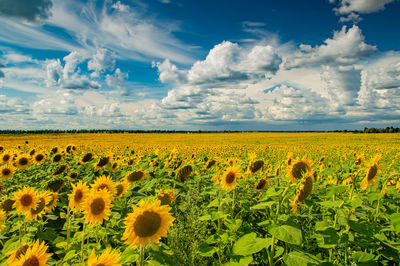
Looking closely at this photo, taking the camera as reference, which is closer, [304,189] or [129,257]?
[129,257]

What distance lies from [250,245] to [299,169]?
995 mm

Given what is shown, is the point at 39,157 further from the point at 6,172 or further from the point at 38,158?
the point at 6,172

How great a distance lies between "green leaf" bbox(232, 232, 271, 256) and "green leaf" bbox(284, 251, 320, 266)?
171mm

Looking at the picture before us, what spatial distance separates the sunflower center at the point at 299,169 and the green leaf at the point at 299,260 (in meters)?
0.81

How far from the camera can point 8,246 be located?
221cm

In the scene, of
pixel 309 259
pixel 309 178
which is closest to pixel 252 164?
pixel 309 178

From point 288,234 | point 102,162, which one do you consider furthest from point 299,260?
point 102,162

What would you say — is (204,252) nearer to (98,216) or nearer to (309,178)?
(98,216)

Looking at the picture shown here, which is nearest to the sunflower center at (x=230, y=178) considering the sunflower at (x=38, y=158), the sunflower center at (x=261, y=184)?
the sunflower center at (x=261, y=184)

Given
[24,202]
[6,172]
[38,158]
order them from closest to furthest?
[24,202]
[6,172]
[38,158]

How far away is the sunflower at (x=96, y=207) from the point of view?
6.44ft

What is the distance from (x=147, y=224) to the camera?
1.65 meters

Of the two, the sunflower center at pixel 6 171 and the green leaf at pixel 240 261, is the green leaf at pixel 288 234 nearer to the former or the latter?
the green leaf at pixel 240 261

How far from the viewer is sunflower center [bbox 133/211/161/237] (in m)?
1.63
